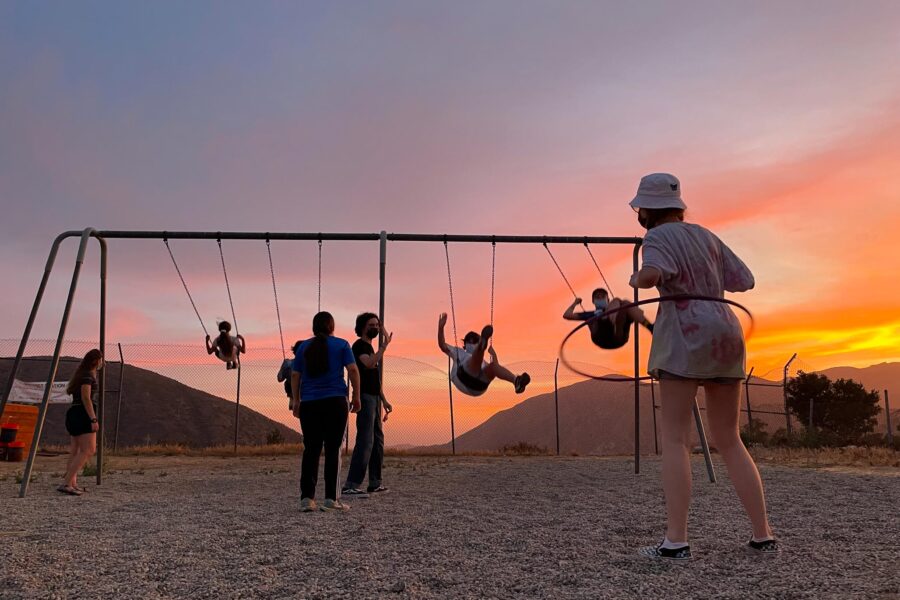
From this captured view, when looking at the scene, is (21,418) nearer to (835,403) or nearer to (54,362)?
(54,362)

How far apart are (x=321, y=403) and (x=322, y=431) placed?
10.1 inches

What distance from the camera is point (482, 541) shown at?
4.90 m

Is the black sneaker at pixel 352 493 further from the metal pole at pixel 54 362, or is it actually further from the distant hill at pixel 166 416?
the distant hill at pixel 166 416

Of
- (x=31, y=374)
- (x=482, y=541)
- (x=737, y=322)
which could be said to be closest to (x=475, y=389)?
(x=482, y=541)

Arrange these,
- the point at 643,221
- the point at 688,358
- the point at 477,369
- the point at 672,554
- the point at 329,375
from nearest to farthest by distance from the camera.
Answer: the point at 688,358
the point at 672,554
the point at 643,221
the point at 329,375
the point at 477,369

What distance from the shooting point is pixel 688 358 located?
3.95 metres

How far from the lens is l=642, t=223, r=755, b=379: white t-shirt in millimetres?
3939

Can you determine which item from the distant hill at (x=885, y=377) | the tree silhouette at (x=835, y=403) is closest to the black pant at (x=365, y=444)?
the tree silhouette at (x=835, y=403)

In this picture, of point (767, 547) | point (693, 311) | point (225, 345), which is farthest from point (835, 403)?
point (693, 311)

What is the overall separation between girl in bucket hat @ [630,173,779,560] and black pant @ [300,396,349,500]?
3283mm

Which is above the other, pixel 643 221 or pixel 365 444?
pixel 643 221

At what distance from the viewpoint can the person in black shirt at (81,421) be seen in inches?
342

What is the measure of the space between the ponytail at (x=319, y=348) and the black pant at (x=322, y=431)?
289mm

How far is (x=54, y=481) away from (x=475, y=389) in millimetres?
6498
